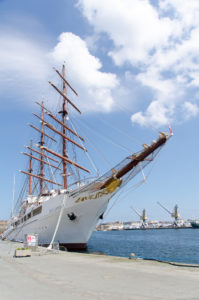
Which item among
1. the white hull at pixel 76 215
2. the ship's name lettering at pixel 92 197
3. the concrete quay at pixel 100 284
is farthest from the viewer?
the white hull at pixel 76 215

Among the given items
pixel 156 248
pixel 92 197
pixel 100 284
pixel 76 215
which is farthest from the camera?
pixel 156 248

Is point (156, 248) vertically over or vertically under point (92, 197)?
under

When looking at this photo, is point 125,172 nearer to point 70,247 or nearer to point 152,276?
point 70,247

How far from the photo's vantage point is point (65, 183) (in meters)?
30.6

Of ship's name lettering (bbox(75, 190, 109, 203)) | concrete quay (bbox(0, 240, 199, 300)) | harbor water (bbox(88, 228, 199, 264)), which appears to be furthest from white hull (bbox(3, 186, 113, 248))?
concrete quay (bbox(0, 240, 199, 300))

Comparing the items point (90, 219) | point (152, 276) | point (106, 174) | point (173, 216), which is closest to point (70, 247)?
point (90, 219)

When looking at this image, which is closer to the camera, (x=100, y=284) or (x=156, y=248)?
(x=100, y=284)

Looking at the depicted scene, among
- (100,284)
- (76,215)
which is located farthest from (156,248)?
(100,284)

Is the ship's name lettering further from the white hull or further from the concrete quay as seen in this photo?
the concrete quay

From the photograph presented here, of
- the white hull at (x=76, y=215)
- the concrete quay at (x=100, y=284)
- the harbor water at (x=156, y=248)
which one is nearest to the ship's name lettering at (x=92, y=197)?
the white hull at (x=76, y=215)

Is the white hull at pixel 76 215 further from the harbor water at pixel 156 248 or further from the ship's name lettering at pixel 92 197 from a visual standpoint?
the harbor water at pixel 156 248

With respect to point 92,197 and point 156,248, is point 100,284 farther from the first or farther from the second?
point 156,248

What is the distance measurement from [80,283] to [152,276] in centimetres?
237

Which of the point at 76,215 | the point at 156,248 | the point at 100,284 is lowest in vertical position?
the point at 156,248
